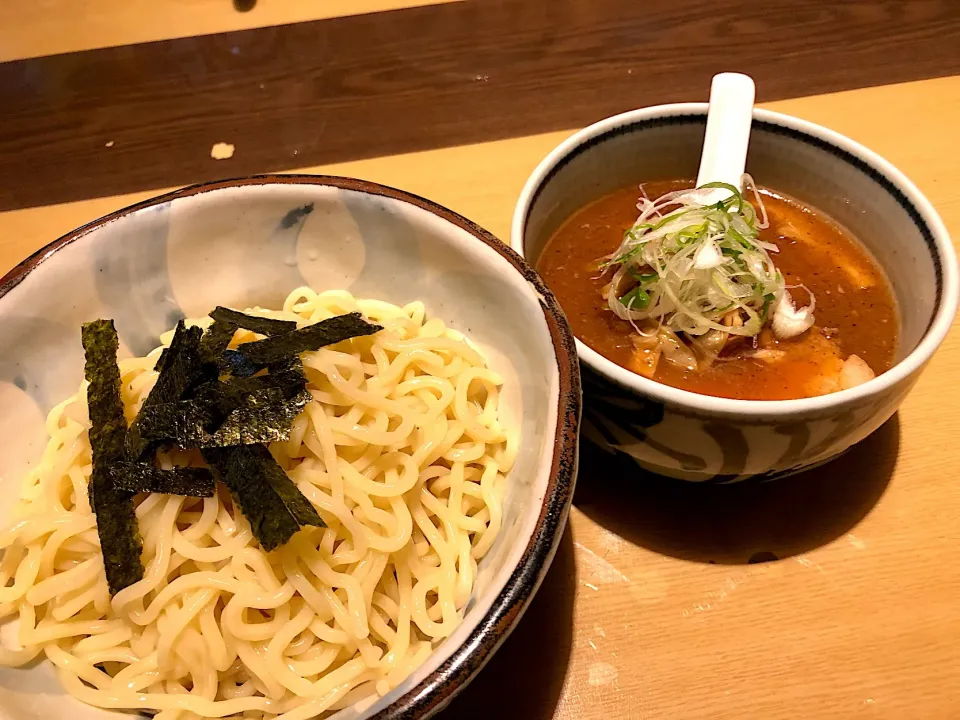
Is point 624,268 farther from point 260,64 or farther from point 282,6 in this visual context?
point 282,6

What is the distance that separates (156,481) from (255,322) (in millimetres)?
337

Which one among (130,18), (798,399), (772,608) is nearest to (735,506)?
(772,608)

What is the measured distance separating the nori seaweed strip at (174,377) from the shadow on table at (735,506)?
75cm

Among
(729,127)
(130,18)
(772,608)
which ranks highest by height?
(130,18)

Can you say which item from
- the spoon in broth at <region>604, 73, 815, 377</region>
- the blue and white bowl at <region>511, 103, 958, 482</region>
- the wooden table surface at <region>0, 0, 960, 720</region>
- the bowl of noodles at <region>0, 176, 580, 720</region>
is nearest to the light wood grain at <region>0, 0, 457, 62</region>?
the wooden table surface at <region>0, 0, 960, 720</region>

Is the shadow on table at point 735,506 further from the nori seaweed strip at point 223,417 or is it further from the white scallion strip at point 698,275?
the nori seaweed strip at point 223,417

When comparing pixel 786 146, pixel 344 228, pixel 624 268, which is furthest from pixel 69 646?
pixel 786 146

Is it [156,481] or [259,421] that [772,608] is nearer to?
[259,421]

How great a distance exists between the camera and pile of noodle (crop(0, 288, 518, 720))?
108 centimetres

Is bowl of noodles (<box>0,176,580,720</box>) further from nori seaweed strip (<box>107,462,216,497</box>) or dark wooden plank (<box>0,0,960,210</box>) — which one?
dark wooden plank (<box>0,0,960,210</box>)

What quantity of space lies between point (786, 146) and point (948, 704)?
1.12m

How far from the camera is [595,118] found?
238 centimetres

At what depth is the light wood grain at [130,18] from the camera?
2674 mm

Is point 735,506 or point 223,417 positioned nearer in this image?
point 223,417
